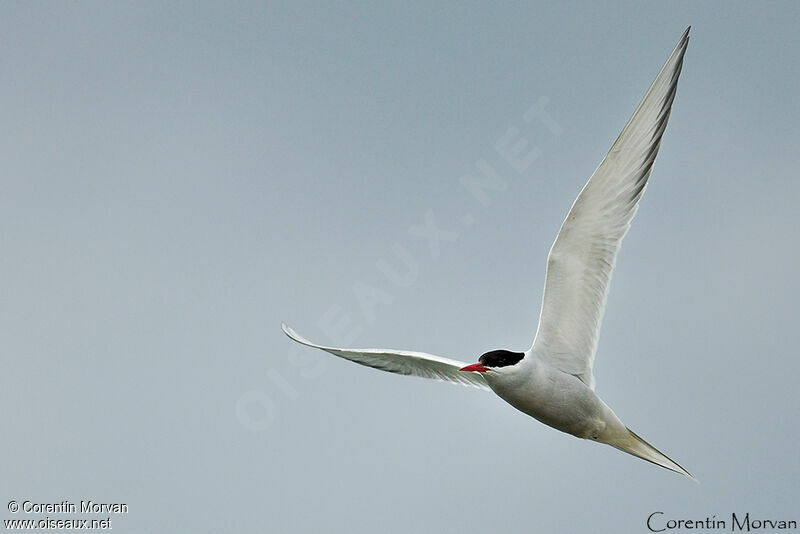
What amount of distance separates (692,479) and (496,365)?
7.20 ft

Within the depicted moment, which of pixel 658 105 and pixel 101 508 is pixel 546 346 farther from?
pixel 101 508

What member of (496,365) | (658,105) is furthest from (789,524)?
(658,105)

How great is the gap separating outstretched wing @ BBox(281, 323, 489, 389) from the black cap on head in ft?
3.28

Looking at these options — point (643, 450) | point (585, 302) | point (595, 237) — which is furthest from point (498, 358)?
point (643, 450)

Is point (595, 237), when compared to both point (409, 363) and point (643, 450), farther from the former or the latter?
point (409, 363)

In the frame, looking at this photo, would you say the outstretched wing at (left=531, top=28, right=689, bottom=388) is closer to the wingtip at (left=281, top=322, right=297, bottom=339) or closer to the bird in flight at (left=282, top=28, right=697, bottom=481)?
the bird in flight at (left=282, top=28, right=697, bottom=481)

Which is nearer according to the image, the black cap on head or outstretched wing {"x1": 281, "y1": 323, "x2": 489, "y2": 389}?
the black cap on head

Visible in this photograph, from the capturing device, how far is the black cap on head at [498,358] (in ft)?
28.7

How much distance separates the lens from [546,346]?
30.2 ft

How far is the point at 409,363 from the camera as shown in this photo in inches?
405

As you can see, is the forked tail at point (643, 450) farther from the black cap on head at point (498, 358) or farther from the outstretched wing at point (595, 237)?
the black cap on head at point (498, 358)

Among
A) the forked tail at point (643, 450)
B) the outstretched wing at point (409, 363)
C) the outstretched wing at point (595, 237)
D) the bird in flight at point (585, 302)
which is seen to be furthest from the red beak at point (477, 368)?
the forked tail at point (643, 450)

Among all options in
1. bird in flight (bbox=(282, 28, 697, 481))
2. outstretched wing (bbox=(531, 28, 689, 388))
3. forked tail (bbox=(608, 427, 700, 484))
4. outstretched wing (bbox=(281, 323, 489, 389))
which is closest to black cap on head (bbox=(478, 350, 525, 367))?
bird in flight (bbox=(282, 28, 697, 481))

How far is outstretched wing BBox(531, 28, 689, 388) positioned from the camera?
27.8 feet
